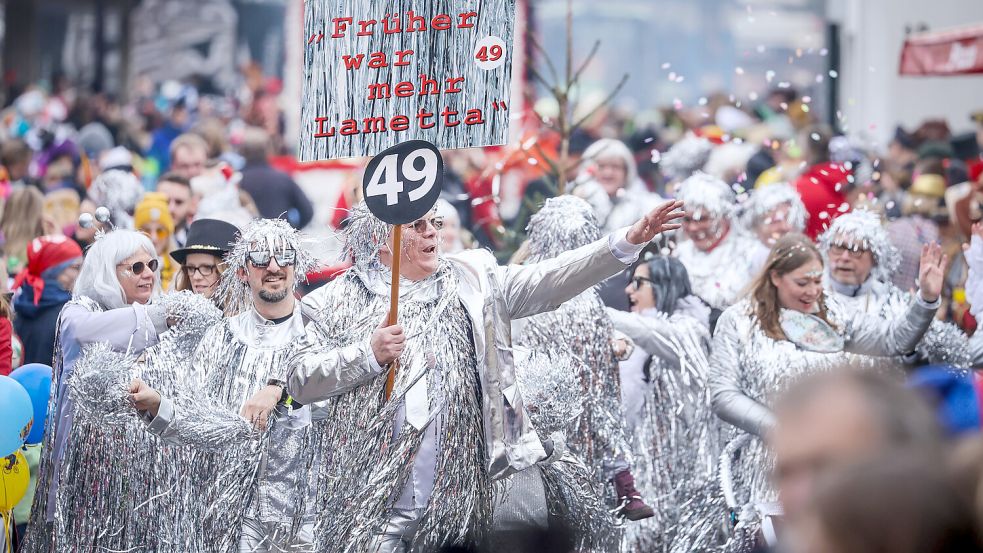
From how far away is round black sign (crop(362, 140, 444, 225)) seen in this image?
16.8 ft

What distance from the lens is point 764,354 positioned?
20.0 feet

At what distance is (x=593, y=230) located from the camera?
6.68 meters

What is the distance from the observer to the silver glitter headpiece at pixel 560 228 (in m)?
6.60

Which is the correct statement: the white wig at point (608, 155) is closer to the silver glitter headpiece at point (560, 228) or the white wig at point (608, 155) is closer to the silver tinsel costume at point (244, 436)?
the silver glitter headpiece at point (560, 228)

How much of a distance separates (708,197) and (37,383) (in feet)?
12.6

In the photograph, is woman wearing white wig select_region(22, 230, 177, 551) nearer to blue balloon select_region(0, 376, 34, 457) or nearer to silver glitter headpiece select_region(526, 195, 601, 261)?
blue balloon select_region(0, 376, 34, 457)

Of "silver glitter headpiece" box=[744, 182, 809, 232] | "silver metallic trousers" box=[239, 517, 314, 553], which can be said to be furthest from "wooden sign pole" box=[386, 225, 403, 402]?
"silver glitter headpiece" box=[744, 182, 809, 232]

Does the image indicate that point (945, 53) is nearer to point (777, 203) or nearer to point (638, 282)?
point (777, 203)

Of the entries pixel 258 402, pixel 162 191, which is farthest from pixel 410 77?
pixel 162 191

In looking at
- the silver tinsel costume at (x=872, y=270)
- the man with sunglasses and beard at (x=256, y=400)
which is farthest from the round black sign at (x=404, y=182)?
the silver tinsel costume at (x=872, y=270)

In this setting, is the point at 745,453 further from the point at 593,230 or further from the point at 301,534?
the point at 301,534

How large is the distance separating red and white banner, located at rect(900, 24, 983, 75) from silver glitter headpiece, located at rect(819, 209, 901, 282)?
4.87 m

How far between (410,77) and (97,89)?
22.7 m

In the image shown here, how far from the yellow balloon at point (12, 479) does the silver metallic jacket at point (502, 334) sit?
5.91 ft
